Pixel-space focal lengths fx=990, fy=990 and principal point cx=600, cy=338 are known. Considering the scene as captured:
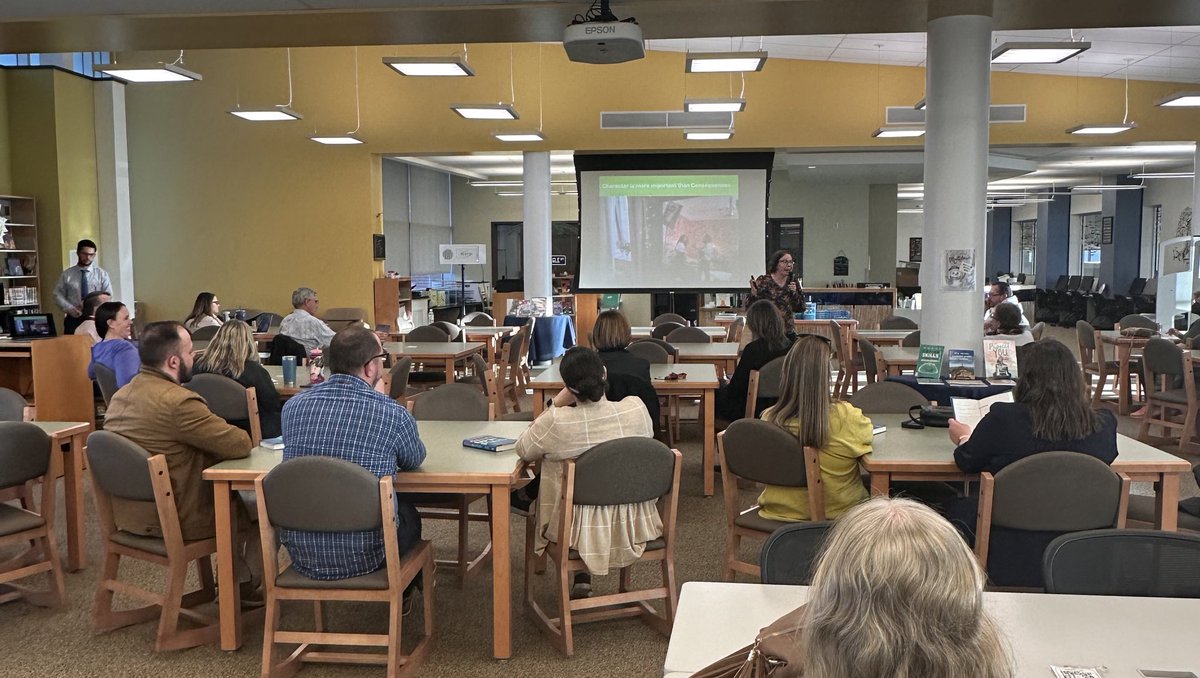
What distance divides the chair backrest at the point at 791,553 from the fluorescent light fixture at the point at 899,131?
8.68 meters

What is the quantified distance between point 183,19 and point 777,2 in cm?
390

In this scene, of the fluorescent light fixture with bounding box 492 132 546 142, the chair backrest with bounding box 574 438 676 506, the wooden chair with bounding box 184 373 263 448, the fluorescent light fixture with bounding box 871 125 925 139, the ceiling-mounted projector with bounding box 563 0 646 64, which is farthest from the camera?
the fluorescent light fixture with bounding box 492 132 546 142

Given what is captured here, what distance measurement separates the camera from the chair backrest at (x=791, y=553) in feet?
8.28

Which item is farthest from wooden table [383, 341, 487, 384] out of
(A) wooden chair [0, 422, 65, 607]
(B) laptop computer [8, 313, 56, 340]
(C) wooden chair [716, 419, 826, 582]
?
(C) wooden chair [716, 419, 826, 582]

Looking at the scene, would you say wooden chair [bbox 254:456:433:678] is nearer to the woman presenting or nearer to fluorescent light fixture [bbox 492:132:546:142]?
the woman presenting

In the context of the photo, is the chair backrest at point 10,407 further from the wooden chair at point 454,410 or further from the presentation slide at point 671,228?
the presentation slide at point 671,228

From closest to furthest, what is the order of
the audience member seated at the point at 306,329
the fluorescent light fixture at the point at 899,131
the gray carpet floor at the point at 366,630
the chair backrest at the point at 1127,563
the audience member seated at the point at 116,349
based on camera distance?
the chair backrest at the point at 1127,563
the gray carpet floor at the point at 366,630
the audience member seated at the point at 116,349
the audience member seated at the point at 306,329
the fluorescent light fixture at the point at 899,131

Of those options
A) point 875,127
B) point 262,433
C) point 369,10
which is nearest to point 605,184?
point 875,127

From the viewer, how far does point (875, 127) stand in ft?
39.5

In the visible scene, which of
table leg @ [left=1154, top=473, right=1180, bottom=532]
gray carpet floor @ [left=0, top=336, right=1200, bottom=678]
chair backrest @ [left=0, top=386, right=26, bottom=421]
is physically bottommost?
gray carpet floor @ [left=0, top=336, right=1200, bottom=678]

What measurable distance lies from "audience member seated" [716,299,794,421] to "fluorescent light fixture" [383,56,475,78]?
9.92 feet

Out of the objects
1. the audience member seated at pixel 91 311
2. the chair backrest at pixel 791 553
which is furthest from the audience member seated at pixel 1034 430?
the audience member seated at pixel 91 311

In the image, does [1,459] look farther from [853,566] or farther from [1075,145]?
[1075,145]

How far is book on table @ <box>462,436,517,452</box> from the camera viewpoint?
4.07 metres
